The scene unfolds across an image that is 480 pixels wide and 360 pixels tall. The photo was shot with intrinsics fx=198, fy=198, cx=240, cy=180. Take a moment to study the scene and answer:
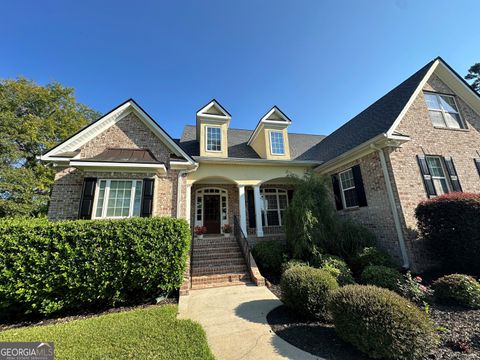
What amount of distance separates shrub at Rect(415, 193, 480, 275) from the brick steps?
6458mm

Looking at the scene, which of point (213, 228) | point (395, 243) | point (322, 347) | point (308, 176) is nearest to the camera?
point (322, 347)

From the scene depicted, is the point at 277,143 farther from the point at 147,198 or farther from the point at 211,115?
the point at 147,198

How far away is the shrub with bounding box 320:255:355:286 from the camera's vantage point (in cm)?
602

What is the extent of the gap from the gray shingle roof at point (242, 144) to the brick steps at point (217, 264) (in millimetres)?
5103

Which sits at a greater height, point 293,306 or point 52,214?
point 52,214

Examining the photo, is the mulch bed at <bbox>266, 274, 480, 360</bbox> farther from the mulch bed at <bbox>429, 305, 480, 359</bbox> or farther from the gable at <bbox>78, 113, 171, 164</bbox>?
the gable at <bbox>78, 113, 171, 164</bbox>

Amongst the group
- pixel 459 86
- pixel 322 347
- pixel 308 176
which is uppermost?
pixel 459 86

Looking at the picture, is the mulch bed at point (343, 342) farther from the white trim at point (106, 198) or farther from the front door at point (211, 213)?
the front door at point (211, 213)

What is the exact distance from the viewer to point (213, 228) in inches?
472

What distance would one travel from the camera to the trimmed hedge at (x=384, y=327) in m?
2.81

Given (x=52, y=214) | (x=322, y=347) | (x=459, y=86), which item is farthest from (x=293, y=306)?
(x=459, y=86)

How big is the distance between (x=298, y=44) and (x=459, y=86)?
813 cm

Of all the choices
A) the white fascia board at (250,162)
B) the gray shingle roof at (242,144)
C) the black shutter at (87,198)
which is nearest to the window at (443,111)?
the white fascia board at (250,162)

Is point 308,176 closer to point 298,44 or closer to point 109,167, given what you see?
point 298,44
